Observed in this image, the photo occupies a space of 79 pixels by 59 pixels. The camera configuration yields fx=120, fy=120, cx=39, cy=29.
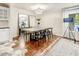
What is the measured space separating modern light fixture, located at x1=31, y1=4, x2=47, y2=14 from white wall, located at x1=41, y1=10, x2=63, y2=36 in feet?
0.19

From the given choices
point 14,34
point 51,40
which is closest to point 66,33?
point 51,40

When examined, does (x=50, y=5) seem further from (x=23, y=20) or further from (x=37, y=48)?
(x=37, y=48)

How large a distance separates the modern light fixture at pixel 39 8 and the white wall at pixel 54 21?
57 millimetres

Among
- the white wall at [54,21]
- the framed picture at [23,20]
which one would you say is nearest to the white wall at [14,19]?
the framed picture at [23,20]

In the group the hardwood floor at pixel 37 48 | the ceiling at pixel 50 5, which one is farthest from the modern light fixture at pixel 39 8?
the hardwood floor at pixel 37 48

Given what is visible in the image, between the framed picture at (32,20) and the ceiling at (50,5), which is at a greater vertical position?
the ceiling at (50,5)

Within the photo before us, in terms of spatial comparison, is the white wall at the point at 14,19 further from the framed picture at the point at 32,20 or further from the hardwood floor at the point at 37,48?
the hardwood floor at the point at 37,48

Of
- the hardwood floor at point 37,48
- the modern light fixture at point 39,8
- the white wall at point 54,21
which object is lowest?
the hardwood floor at point 37,48

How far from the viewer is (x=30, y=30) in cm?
118

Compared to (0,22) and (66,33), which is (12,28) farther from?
(66,33)

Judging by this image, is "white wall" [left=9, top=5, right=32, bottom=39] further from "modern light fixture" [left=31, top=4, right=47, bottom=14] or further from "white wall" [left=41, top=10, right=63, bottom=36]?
"white wall" [left=41, top=10, right=63, bottom=36]

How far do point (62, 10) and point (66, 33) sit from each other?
0.24m

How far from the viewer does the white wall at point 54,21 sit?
121 cm

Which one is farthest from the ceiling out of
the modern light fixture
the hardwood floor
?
the hardwood floor
